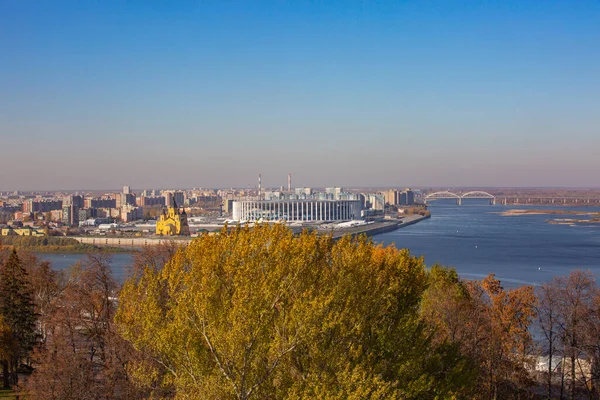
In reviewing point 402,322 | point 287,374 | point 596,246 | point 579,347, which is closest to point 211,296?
point 287,374

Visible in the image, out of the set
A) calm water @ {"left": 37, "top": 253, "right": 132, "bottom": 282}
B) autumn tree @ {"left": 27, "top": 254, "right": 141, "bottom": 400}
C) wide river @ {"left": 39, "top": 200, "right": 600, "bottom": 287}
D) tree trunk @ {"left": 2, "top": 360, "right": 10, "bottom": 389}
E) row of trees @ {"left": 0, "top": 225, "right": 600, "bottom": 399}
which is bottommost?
calm water @ {"left": 37, "top": 253, "right": 132, "bottom": 282}

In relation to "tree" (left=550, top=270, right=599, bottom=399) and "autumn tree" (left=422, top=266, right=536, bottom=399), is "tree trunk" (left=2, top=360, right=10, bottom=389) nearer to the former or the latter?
"autumn tree" (left=422, top=266, right=536, bottom=399)

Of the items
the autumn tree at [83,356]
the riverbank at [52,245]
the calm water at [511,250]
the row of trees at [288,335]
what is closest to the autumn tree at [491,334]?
the row of trees at [288,335]

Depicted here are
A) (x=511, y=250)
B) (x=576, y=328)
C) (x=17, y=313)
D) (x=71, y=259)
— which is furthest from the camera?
(x=71, y=259)

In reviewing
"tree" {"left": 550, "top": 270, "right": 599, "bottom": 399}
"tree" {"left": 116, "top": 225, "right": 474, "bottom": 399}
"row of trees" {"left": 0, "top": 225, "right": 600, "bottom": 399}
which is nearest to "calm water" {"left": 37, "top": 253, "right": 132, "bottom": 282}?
"row of trees" {"left": 0, "top": 225, "right": 600, "bottom": 399}

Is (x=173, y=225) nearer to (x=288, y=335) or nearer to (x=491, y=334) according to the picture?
(x=491, y=334)

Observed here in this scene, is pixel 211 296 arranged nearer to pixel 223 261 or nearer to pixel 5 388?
pixel 223 261

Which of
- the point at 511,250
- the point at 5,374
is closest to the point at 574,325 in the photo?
the point at 5,374

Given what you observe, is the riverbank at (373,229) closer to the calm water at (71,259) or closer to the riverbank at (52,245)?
the calm water at (71,259)
